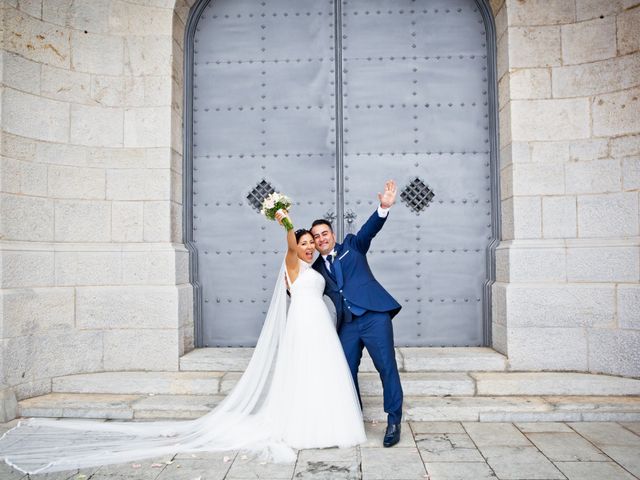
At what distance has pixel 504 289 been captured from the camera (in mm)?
4773

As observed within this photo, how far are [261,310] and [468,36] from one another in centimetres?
364

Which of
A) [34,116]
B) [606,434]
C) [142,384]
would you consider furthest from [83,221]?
[606,434]

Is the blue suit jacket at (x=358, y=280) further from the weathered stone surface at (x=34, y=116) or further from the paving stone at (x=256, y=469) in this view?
the weathered stone surface at (x=34, y=116)

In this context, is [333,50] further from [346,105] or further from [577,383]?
[577,383]

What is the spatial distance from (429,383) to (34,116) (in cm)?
436

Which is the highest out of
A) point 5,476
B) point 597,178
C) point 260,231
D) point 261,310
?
point 597,178

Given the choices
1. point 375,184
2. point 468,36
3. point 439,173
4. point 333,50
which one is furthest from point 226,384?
point 468,36

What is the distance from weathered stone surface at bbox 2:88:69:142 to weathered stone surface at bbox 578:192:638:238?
4983 millimetres

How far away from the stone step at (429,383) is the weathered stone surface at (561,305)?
47 centimetres

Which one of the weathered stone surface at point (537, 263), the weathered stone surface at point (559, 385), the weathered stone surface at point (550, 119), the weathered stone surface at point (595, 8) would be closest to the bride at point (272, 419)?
the weathered stone surface at point (559, 385)

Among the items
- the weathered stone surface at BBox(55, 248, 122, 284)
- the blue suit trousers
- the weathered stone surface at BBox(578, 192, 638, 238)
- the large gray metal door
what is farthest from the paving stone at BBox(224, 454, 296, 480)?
the weathered stone surface at BBox(578, 192, 638, 238)

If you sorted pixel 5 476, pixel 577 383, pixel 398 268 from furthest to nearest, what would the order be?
1. pixel 398 268
2. pixel 577 383
3. pixel 5 476

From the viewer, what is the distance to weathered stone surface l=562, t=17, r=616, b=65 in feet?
15.6

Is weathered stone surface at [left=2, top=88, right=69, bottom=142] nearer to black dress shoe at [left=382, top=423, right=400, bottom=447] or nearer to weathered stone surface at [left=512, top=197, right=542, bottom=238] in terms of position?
black dress shoe at [left=382, top=423, right=400, bottom=447]
